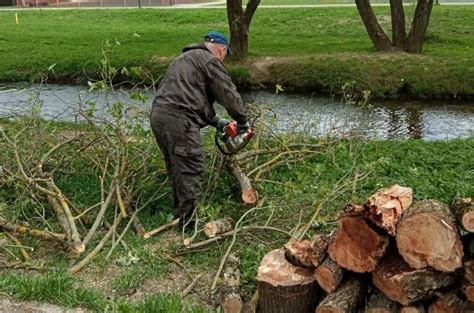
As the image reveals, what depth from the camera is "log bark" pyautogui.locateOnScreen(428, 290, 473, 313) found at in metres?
4.15

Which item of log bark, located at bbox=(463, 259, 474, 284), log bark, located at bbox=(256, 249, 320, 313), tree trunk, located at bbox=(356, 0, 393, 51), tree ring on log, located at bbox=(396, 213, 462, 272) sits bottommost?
tree trunk, located at bbox=(356, 0, 393, 51)

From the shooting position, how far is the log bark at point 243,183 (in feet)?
20.3

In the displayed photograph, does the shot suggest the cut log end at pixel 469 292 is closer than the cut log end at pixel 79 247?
Yes

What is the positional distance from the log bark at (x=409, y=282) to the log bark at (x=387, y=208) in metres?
0.24

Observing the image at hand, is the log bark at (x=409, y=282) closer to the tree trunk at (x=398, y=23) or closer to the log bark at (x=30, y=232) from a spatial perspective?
the log bark at (x=30, y=232)

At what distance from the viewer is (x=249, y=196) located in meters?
6.21

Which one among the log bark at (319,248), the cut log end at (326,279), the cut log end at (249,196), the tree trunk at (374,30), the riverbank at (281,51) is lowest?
the riverbank at (281,51)

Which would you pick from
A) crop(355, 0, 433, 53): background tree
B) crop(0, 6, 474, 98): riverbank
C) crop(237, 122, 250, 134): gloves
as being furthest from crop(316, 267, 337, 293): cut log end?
crop(355, 0, 433, 53): background tree

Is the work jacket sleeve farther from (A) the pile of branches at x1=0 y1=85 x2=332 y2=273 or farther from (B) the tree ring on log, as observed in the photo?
(B) the tree ring on log

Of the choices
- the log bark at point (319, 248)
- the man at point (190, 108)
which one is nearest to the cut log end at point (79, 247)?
the man at point (190, 108)

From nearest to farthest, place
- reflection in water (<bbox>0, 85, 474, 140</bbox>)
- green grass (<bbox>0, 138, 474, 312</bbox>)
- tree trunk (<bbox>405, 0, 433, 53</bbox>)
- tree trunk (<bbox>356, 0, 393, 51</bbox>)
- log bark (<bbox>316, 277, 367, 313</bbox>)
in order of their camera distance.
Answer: log bark (<bbox>316, 277, 367, 313</bbox>)
green grass (<bbox>0, 138, 474, 312</bbox>)
reflection in water (<bbox>0, 85, 474, 140</bbox>)
tree trunk (<bbox>405, 0, 433, 53</bbox>)
tree trunk (<bbox>356, 0, 393, 51</bbox>)

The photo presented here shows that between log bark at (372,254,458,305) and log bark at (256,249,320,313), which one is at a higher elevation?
log bark at (372,254,458,305)

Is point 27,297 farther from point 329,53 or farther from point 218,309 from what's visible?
point 329,53

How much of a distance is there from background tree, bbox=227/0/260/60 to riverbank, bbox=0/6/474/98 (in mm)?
332
